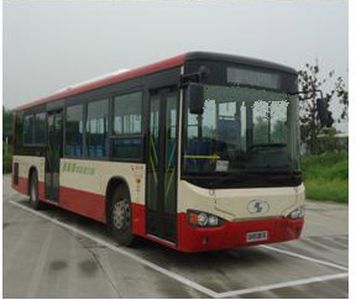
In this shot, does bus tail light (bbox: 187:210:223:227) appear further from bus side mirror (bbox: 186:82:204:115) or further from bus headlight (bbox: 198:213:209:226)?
bus side mirror (bbox: 186:82:204:115)

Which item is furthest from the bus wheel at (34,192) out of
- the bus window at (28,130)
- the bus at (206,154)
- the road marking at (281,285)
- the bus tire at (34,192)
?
the road marking at (281,285)

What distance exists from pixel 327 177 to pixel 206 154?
753 inches

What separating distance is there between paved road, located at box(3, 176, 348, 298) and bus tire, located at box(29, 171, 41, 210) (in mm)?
3530

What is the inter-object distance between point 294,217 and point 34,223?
6679 millimetres

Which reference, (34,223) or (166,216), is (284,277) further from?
(34,223)

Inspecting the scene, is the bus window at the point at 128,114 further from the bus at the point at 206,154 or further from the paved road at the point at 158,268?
the paved road at the point at 158,268

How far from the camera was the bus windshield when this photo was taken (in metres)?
7.82

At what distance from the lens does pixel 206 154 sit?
781 cm

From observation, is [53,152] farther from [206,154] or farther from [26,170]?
[206,154]

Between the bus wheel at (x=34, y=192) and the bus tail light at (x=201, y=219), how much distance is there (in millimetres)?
8590

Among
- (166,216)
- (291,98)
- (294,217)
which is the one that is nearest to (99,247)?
(166,216)

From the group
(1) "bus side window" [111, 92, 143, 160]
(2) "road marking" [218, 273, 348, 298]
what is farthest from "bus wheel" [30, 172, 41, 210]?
(2) "road marking" [218, 273, 348, 298]

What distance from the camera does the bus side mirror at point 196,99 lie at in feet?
24.2

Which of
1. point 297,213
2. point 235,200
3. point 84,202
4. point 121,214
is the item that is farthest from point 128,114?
point 297,213
